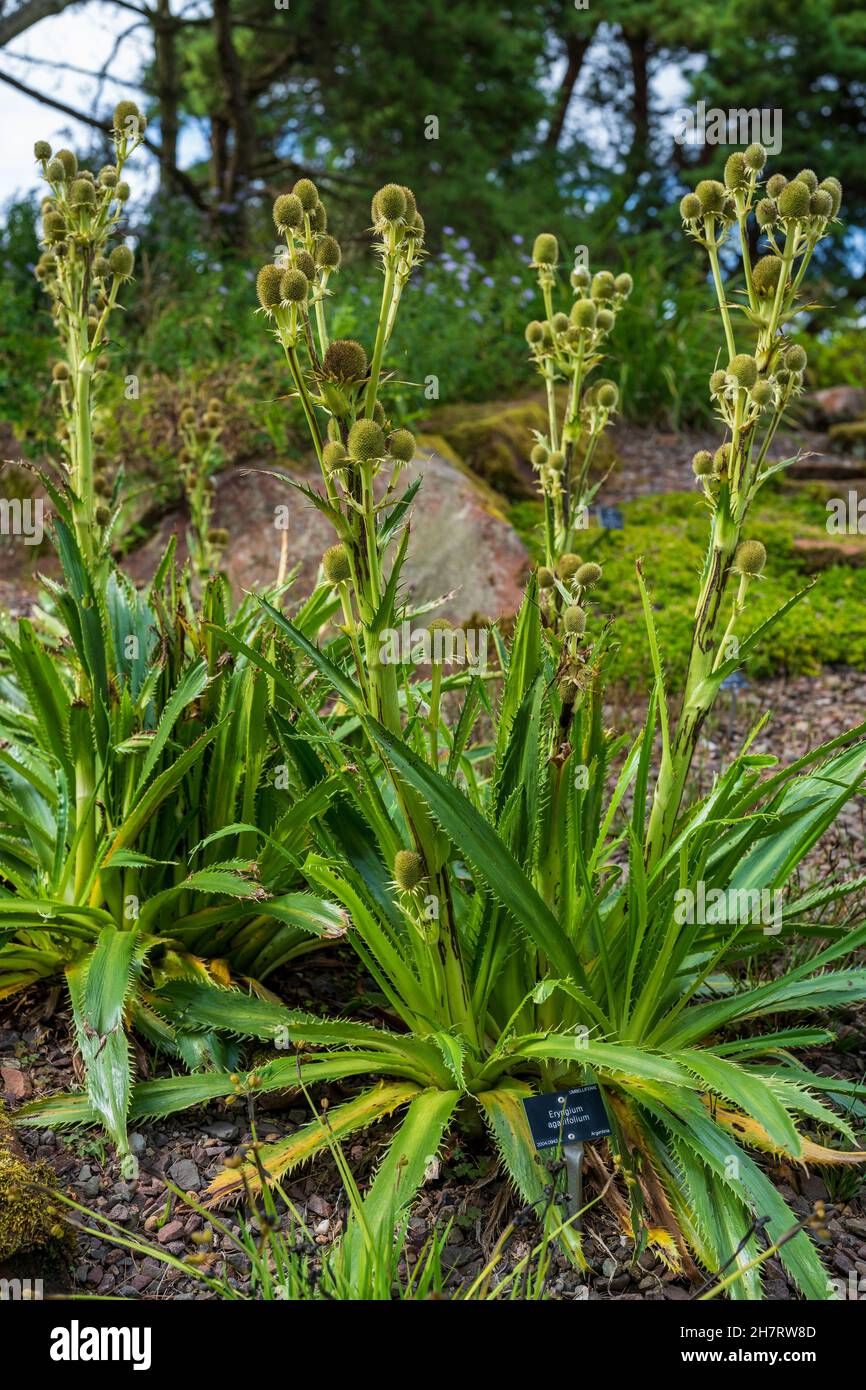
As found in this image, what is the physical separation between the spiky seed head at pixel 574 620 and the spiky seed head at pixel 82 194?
1.61 meters

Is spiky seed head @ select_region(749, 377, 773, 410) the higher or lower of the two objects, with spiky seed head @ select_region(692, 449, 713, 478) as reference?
higher

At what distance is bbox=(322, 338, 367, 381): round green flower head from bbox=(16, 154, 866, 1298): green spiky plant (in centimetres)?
2

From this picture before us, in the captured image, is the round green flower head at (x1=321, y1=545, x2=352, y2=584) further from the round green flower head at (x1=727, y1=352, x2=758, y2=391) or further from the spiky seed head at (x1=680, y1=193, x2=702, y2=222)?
the spiky seed head at (x1=680, y1=193, x2=702, y2=222)

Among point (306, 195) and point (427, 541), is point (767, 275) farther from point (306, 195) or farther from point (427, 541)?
point (427, 541)

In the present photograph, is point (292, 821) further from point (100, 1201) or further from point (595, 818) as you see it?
point (100, 1201)

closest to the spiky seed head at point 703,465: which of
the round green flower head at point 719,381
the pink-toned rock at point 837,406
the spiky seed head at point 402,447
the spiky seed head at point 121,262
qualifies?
the round green flower head at point 719,381

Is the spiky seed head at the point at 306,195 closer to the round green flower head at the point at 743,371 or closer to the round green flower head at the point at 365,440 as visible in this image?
the round green flower head at the point at 365,440

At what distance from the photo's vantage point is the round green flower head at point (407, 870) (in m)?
2.04

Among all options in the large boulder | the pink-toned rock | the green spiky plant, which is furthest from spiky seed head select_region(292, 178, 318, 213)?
the pink-toned rock

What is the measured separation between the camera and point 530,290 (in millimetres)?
9195

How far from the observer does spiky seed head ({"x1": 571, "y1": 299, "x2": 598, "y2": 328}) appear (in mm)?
2473

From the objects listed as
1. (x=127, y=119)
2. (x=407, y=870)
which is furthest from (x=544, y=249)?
(x=407, y=870)
